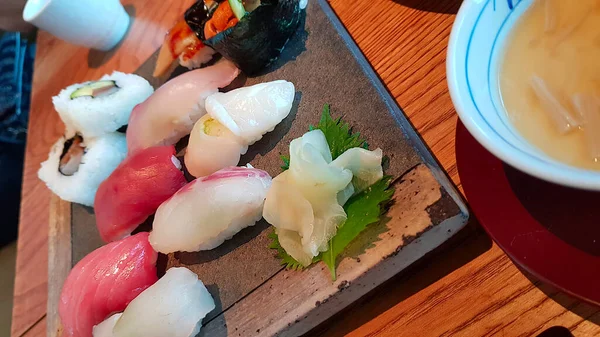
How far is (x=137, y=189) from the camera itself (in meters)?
1.48

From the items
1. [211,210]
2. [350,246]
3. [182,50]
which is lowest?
[350,246]

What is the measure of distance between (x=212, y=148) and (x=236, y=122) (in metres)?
0.10

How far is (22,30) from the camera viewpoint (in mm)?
2824

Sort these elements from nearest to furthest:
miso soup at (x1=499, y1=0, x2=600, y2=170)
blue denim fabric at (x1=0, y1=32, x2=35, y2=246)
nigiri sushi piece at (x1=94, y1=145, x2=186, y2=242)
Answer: miso soup at (x1=499, y1=0, x2=600, y2=170) → nigiri sushi piece at (x1=94, y1=145, x2=186, y2=242) → blue denim fabric at (x1=0, y1=32, x2=35, y2=246)

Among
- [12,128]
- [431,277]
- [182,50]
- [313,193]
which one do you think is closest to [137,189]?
[182,50]

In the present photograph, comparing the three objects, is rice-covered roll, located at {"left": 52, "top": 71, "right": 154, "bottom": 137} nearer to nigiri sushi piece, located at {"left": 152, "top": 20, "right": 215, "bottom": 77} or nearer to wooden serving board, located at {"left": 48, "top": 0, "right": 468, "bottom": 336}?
nigiri sushi piece, located at {"left": 152, "top": 20, "right": 215, "bottom": 77}

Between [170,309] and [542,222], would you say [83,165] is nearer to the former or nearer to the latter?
[170,309]

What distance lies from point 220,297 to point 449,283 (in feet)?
1.84

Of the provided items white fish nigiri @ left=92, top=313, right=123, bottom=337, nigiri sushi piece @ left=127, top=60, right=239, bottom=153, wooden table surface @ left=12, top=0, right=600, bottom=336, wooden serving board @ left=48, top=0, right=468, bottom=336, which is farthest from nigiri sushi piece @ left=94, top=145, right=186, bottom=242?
wooden table surface @ left=12, top=0, right=600, bottom=336

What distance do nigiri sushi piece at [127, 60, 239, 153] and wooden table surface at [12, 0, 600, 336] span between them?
415 mm

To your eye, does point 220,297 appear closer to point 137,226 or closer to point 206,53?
point 137,226

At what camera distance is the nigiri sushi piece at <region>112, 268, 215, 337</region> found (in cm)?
117

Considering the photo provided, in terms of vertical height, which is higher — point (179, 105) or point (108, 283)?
point (179, 105)

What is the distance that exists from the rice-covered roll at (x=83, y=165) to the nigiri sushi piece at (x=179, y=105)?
0.69 feet
